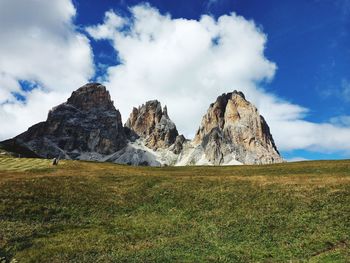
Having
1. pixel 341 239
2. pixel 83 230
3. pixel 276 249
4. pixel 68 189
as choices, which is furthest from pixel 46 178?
pixel 341 239

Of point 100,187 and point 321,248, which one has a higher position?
point 100,187

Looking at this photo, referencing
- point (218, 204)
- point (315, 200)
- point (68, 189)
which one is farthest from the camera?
point (68, 189)

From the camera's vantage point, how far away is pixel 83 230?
37500mm

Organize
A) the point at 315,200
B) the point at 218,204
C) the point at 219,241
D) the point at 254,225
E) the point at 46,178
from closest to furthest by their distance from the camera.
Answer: the point at 219,241, the point at 254,225, the point at 315,200, the point at 218,204, the point at 46,178

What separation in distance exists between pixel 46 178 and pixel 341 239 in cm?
4200

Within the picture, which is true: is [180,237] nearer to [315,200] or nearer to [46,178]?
[315,200]

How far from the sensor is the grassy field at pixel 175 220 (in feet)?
99.6

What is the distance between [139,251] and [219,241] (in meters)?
7.36

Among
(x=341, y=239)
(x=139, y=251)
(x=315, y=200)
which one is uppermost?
(x=315, y=200)

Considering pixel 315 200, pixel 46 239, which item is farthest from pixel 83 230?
pixel 315 200

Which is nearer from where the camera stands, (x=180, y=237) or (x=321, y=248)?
(x=321, y=248)

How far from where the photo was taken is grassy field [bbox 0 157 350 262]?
99.6 feet

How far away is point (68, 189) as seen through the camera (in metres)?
50.4

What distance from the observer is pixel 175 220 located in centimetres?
4106
